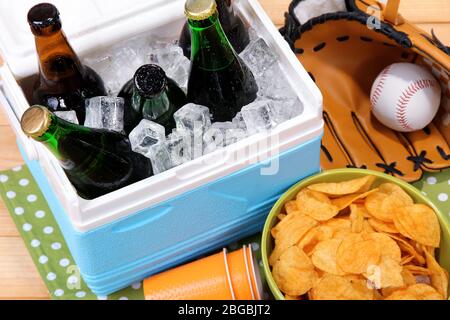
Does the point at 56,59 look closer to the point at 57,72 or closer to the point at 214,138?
the point at 57,72

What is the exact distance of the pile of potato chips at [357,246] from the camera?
990mm

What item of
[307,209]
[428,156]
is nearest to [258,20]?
[307,209]

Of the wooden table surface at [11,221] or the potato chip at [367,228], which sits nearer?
the potato chip at [367,228]

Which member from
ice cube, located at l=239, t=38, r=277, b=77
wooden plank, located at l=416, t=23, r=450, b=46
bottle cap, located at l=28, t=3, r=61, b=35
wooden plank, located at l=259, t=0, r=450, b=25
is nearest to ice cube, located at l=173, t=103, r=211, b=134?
ice cube, located at l=239, t=38, r=277, b=77

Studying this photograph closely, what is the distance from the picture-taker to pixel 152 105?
100 centimetres


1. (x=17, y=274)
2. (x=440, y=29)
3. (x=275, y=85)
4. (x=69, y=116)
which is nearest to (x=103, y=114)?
(x=69, y=116)

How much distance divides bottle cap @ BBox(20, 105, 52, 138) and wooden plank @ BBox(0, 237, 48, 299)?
0.42 metres

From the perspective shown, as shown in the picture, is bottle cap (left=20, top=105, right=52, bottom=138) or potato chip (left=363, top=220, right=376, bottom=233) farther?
potato chip (left=363, top=220, right=376, bottom=233)

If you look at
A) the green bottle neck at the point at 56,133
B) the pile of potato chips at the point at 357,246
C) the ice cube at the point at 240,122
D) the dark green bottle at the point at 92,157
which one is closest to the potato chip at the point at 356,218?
the pile of potato chips at the point at 357,246

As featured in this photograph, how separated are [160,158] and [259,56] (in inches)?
8.4

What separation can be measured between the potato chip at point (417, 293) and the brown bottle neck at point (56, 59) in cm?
56

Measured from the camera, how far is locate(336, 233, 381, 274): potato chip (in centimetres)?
99

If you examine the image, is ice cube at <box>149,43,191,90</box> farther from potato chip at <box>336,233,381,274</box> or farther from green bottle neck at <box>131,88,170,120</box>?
potato chip at <box>336,233,381,274</box>

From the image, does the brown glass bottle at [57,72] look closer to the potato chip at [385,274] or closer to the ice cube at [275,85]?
the ice cube at [275,85]
